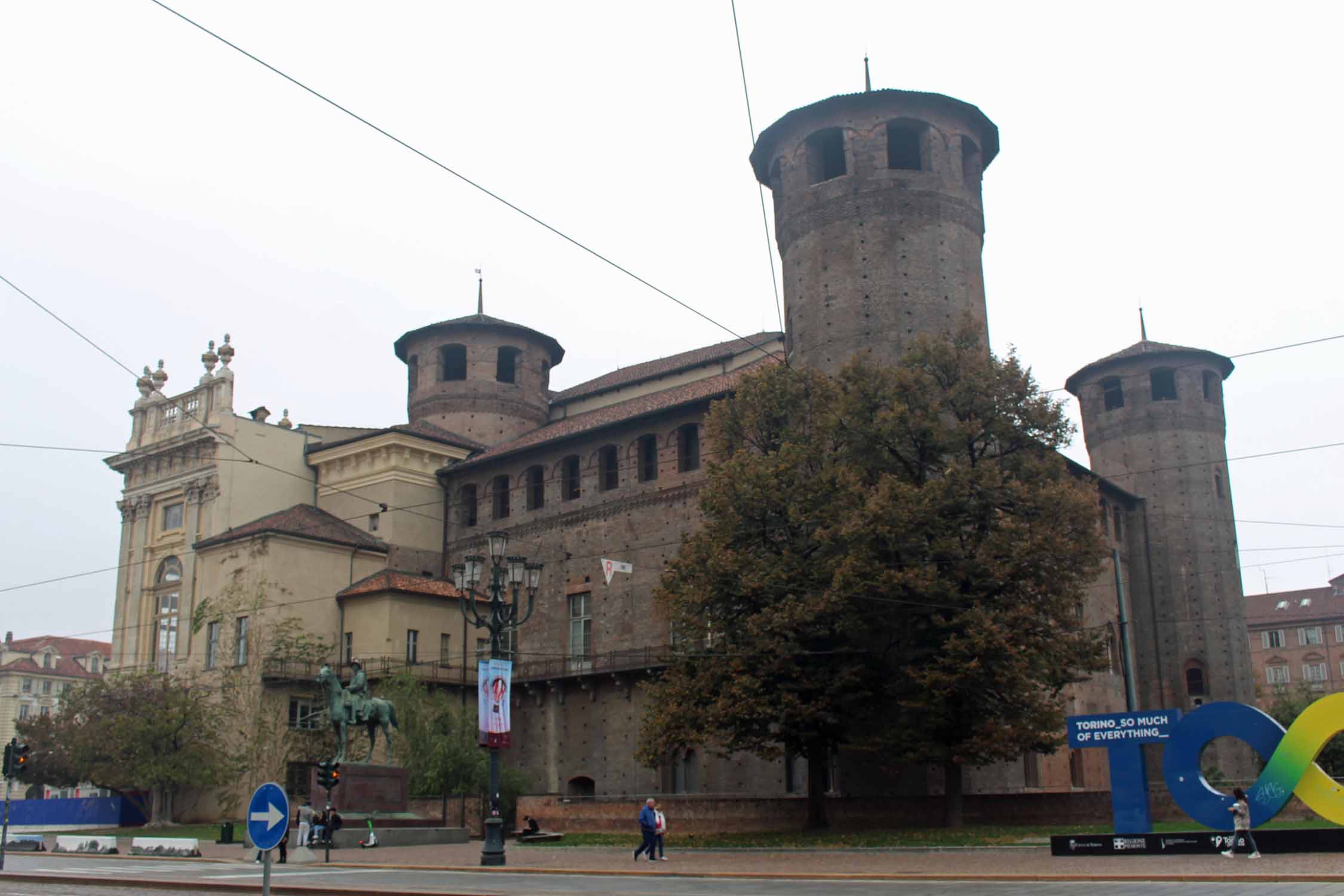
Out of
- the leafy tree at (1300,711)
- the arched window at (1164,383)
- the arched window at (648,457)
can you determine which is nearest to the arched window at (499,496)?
the arched window at (648,457)

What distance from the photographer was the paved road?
1374 cm

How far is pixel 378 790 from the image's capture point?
30625 mm

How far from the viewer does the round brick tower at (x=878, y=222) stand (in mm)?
35125

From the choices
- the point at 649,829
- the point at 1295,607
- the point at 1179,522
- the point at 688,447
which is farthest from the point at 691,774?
the point at 1295,607

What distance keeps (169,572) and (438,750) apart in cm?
1715

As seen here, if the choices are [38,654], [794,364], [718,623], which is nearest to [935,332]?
[794,364]

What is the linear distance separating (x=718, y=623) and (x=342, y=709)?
10065 mm

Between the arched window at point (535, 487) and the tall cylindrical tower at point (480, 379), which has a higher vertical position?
the tall cylindrical tower at point (480, 379)

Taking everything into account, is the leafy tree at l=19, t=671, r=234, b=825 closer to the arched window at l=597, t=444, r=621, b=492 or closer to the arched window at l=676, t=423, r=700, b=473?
the arched window at l=597, t=444, r=621, b=492

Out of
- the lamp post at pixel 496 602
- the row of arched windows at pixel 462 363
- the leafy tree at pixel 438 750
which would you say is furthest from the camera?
the row of arched windows at pixel 462 363

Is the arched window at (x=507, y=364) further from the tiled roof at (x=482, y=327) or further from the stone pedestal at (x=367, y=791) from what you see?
the stone pedestal at (x=367, y=791)

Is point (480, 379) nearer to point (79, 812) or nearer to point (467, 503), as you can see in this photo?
point (467, 503)

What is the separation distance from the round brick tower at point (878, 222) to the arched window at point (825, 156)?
3 centimetres

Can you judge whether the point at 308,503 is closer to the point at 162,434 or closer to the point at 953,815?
the point at 162,434
